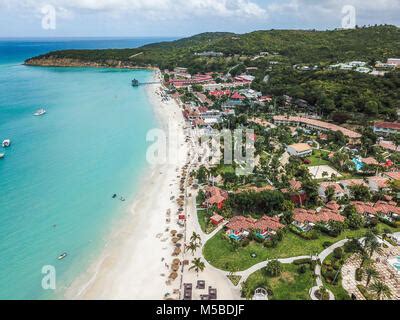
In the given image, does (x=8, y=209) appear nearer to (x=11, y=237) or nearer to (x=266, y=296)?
(x=11, y=237)

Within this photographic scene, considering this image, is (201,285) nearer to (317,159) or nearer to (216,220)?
(216,220)

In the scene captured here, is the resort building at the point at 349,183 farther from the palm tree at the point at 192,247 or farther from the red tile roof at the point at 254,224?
the palm tree at the point at 192,247

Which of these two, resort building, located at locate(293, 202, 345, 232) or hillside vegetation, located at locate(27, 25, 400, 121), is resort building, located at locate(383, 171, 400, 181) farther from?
hillside vegetation, located at locate(27, 25, 400, 121)

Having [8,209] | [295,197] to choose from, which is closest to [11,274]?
[8,209]

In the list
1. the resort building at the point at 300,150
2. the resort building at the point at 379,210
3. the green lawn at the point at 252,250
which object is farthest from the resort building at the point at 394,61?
the green lawn at the point at 252,250

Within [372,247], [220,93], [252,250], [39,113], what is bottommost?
[252,250]

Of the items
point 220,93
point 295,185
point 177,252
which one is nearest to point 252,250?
point 177,252
